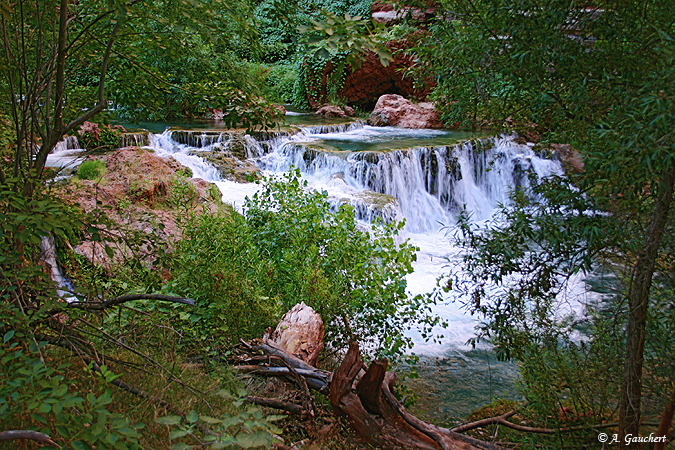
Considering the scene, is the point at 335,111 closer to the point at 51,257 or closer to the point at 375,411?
the point at 51,257

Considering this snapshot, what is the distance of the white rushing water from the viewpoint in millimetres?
10609

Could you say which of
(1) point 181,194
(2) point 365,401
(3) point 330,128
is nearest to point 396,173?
(3) point 330,128

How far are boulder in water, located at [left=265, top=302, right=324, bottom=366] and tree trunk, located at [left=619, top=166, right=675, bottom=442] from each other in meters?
2.33

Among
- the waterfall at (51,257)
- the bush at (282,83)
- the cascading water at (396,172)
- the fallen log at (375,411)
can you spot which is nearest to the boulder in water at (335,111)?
the bush at (282,83)

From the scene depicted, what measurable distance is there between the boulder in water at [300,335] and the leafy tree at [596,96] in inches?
70.5

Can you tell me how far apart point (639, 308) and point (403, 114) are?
15.3 m

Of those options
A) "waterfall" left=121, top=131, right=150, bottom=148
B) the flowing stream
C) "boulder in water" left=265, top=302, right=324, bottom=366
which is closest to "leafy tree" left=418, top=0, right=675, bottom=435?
"boulder in water" left=265, top=302, right=324, bottom=366

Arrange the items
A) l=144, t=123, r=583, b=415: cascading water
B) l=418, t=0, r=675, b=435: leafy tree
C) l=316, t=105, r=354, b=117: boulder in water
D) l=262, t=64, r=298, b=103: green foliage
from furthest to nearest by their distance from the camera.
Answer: l=262, t=64, r=298, b=103: green foliage < l=316, t=105, r=354, b=117: boulder in water < l=144, t=123, r=583, b=415: cascading water < l=418, t=0, r=675, b=435: leafy tree

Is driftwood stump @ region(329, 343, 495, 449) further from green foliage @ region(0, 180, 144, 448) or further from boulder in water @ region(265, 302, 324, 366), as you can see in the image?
green foliage @ region(0, 180, 144, 448)

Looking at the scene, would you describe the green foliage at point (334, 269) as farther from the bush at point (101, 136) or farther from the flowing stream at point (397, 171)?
the flowing stream at point (397, 171)

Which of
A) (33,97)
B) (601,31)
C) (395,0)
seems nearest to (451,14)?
(395,0)

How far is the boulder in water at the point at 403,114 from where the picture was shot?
17.2 metres

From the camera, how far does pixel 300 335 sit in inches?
167

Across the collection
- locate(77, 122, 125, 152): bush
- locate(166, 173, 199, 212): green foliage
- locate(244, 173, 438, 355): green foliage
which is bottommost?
locate(244, 173, 438, 355): green foliage
